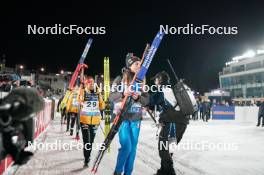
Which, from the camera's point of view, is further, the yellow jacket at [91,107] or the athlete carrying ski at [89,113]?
the yellow jacket at [91,107]

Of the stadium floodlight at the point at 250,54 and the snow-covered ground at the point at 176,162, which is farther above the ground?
the stadium floodlight at the point at 250,54

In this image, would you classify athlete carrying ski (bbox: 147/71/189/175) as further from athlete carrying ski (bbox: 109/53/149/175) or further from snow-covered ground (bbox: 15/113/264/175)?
athlete carrying ski (bbox: 109/53/149/175)

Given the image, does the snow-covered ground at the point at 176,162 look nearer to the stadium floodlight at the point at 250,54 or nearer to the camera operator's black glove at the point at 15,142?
the camera operator's black glove at the point at 15,142

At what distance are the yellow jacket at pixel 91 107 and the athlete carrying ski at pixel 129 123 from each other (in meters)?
1.98

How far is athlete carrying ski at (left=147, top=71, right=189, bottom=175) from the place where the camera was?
6.38m

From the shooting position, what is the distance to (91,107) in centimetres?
771

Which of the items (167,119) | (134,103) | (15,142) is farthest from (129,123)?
(15,142)

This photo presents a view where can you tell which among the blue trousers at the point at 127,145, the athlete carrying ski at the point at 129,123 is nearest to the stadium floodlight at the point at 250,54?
the athlete carrying ski at the point at 129,123

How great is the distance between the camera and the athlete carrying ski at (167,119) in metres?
6.38

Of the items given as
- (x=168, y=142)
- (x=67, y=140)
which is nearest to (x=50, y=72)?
(x=67, y=140)

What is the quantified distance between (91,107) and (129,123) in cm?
233

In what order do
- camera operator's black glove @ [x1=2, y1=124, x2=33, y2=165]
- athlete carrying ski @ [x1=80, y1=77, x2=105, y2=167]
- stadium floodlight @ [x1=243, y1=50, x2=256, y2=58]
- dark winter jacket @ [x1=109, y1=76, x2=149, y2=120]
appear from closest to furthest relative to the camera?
1. camera operator's black glove @ [x1=2, y1=124, x2=33, y2=165]
2. dark winter jacket @ [x1=109, y1=76, x2=149, y2=120]
3. athlete carrying ski @ [x1=80, y1=77, x2=105, y2=167]
4. stadium floodlight @ [x1=243, y1=50, x2=256, y2=58]

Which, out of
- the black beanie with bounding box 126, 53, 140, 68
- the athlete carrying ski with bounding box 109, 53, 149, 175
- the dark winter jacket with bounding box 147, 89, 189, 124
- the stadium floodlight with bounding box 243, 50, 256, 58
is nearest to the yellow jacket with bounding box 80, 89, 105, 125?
the dark winter jacket with bounding box 147, 89, 189, 124

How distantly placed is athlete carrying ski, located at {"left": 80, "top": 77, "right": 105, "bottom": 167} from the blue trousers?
6.49ft
